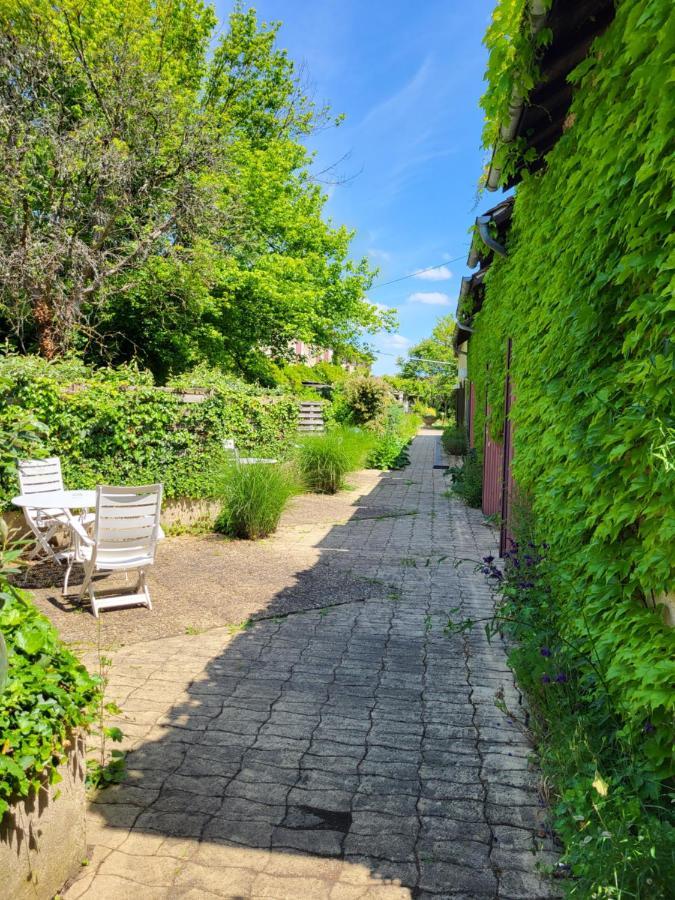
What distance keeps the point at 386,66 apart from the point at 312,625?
12.3 metres

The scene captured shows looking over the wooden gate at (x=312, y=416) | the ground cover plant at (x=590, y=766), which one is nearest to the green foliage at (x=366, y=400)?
the wooden gate at (x=312, y=416)

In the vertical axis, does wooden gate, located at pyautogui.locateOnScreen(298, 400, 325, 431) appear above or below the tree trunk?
below

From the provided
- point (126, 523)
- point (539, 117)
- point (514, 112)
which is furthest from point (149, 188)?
point (514, 112)

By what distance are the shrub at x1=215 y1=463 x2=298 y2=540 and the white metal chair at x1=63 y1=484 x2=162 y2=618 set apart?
2283mm

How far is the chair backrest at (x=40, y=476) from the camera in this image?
6484 millimetres

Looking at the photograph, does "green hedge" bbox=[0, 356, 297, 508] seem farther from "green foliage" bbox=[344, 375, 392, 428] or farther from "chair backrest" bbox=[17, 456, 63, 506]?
"green foliage" bbox=[344, 375, 392, 428]

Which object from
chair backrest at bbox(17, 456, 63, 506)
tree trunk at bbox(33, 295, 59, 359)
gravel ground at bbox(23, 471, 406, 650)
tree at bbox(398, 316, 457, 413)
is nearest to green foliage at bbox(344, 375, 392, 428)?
tree trunk at bbox(33, 295, 59, 359)

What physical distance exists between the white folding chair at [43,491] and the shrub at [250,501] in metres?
2.10

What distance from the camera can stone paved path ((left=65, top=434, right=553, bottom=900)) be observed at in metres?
2.15

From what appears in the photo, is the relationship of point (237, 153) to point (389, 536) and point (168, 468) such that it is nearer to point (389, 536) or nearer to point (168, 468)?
point (168, 468)

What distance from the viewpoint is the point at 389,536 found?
8016mm

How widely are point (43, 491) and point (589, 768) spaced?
20.9 ft

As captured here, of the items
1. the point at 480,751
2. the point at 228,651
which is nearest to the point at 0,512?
the point at 228,651

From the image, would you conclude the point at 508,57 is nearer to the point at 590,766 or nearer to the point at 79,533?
the point at 590,766
